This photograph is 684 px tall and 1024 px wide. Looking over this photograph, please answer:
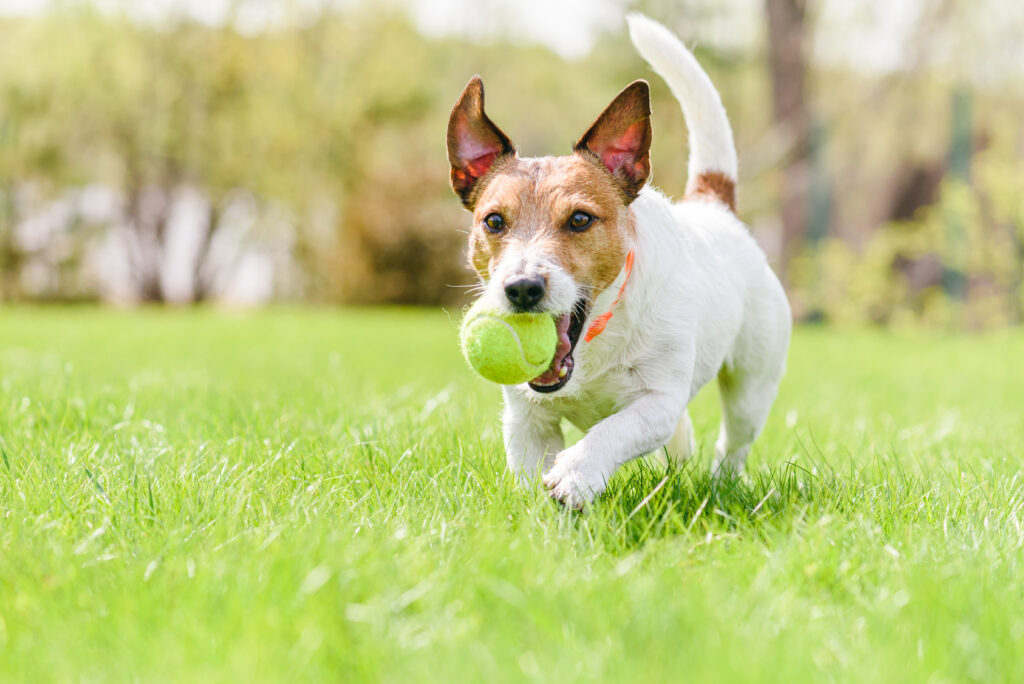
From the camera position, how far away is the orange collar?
9.66 feet

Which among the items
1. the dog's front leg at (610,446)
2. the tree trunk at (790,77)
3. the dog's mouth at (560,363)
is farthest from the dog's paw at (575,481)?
the tree trunk at (790,77)

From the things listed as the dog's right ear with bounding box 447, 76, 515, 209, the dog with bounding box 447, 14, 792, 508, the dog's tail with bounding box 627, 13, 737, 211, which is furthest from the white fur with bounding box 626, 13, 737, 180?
the dog's right ear with bounding box 447, 76, 515, 209

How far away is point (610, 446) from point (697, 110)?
2.03 m

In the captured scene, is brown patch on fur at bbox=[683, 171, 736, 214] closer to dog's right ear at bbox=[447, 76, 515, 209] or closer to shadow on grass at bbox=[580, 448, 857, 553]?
dog's right ear at bbox=[447, 76, 515, 209]

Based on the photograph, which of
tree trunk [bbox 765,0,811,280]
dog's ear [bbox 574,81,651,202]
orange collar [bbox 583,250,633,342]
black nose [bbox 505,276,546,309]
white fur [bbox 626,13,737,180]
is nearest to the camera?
black nose [bbox 505,276,546,309]

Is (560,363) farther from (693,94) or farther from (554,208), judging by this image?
(693,94)

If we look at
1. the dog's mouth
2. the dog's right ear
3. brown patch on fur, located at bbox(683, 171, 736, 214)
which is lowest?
the dog's mouth

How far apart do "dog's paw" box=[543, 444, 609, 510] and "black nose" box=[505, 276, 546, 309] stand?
1.48 feet

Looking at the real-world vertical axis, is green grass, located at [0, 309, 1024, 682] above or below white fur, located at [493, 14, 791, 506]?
below

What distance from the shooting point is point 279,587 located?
6.40 feet

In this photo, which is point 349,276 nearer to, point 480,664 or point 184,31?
point 184,31

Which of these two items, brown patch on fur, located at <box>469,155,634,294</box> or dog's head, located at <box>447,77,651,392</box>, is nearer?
dog's head, located at <box>447,77,651,392</box>

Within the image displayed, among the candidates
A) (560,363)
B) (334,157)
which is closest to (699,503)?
(560,363)

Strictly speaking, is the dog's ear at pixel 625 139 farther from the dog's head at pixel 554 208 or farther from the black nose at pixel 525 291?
the black nose at pixel 525 291
